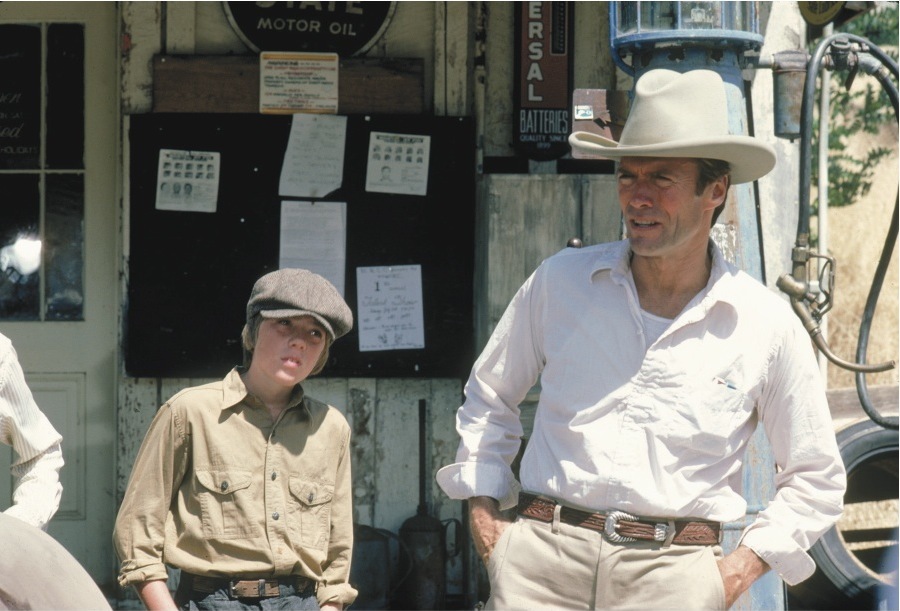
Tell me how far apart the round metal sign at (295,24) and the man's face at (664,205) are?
3101 mm

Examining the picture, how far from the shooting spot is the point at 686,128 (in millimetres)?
3047

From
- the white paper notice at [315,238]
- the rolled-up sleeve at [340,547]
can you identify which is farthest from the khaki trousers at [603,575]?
the white paper notice at [315,238]

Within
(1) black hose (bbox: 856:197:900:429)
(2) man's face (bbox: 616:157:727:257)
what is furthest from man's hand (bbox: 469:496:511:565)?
(1) black hose (bbox: 856:197:900:429)

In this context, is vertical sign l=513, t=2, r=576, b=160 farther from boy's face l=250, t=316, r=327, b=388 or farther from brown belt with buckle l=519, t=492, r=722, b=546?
brown belt with buckle l=519, t=492, r=722, b=546

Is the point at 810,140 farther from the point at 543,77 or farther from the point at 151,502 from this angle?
the point at 151,502

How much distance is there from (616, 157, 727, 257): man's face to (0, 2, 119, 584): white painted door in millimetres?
3605

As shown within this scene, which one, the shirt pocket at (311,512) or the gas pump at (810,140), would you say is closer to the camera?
the shirt pocket at (311,512)

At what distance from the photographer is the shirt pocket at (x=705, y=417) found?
9.52ft

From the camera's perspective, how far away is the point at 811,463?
9.78ft

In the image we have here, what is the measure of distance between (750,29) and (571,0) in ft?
6.79

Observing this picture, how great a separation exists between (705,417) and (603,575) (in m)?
0.45

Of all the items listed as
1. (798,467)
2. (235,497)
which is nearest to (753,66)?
(798,467)

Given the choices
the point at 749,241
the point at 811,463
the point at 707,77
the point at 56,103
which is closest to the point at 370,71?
the point at 56,103

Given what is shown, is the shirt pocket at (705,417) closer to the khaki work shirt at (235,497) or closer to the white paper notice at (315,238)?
the khaki work shirt at (235,497)
